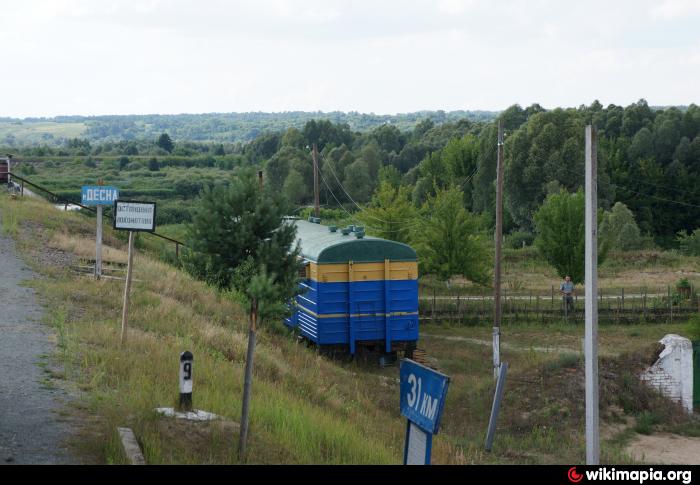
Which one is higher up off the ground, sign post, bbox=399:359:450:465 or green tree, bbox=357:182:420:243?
green tree, bbox=357:182:420:243

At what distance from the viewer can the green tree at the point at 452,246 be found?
36.7 meters

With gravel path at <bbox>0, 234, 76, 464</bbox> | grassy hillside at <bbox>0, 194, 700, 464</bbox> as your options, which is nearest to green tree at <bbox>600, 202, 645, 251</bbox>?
grassy hillside at <bbox>0, 194, 700, 464</bbox>

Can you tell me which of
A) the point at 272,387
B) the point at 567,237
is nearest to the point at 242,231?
the point at 272,387

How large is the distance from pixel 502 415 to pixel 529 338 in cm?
1101

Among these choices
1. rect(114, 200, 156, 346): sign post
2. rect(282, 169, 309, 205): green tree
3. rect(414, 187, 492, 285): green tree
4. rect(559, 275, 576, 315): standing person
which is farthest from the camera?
rect(282, 169, 309, 205): green tree

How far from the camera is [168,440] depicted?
8.80 m

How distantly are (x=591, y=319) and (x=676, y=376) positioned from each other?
8.21 metres

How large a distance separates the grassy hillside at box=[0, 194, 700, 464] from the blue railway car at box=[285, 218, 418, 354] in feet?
2.54

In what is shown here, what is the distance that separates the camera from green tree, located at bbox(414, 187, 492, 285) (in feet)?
120

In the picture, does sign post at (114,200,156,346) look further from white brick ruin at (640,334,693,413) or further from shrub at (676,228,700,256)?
shrub at (676,228,700,256)

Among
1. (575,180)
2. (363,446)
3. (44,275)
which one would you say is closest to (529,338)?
(44,275)

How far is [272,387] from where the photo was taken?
12266 mm
